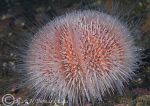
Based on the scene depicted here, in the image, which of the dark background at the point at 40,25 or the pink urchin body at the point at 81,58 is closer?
the pink urchin body at the point at 81,58

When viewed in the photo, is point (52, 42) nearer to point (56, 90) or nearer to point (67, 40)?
point (67, 40)

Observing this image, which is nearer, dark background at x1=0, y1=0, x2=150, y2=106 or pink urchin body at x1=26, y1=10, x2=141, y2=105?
pink urchin body at x1=26, y1=10, x2=141, y2=105

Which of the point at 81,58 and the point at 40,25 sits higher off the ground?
the point at 40,25

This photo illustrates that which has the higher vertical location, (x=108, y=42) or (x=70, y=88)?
(x=108, y=42)

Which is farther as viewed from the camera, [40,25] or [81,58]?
[40,25]

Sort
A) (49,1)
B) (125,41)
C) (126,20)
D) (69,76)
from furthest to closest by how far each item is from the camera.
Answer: (49,1)
(126,20)
(125,41)
(69,76)

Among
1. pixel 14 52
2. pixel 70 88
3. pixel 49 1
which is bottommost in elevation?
pixel 70 88

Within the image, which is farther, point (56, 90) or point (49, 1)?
point (49, 1)

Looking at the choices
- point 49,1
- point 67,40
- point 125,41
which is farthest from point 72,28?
point 49,1
